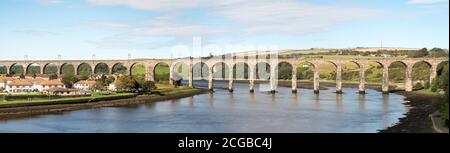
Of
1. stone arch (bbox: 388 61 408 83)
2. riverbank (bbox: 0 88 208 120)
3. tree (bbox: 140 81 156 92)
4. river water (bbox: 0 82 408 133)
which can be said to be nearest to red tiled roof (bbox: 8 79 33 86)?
riverbank (bbox: 0 88 208 120)

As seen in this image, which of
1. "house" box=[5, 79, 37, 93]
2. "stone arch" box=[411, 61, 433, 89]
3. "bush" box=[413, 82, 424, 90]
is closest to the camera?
"house" box=[5, 79, 37, 93]

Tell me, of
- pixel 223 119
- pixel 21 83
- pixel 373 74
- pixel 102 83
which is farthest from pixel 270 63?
pixel 223 119

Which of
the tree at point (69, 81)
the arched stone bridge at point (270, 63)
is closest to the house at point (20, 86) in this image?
the tree at point (69, 81)

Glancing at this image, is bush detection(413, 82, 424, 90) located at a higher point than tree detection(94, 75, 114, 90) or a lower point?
lower

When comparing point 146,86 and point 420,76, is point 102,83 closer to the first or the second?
point 146,86

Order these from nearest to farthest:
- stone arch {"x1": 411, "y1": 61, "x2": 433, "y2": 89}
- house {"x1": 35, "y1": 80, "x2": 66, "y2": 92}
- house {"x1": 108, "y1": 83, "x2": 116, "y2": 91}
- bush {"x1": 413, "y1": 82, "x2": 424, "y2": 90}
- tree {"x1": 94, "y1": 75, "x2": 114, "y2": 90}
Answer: house {"x1": 35, "y1": 80, "x2": 66, "y2": 92} → tree {"x1": 94, "y1": 75, "x2": 114, "y2": 90} → house {"x1": 108, "y1": 83, "x2": 116, "y2": 91} → bush {"x1": 413, "y1": 82, "x2": 424, "y2": 90} → stone arch {"x1": 411, "y1": 61, "x2": 433, "y2": 89}

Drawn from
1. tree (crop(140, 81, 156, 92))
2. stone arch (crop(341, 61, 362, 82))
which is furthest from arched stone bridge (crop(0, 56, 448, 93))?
stone arch (crop(341, 61, 362, 82))

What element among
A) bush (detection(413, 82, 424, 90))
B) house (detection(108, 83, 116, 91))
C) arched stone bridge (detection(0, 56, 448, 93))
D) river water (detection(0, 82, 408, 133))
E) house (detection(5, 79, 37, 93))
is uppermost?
arched stone bridge (detection(0, 56, 448, 93))

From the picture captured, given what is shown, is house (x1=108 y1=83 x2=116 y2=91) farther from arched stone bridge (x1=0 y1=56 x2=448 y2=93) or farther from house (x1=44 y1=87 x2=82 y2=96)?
arched stone bridge (x1=0 y1=56 x2=448 y2=93)

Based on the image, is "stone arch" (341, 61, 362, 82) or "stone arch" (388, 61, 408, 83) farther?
"stone arch" (341, 61, 362, 82)

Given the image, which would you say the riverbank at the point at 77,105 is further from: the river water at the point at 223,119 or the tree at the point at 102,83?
the tree at the point at 102,83

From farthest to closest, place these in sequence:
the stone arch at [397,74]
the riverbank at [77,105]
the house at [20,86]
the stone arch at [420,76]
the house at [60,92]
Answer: the stone arch at [397,74] < the stone arch at [420,76] < the house at [20,86] < the house at [60,92] < the riverbank at [77,105]
